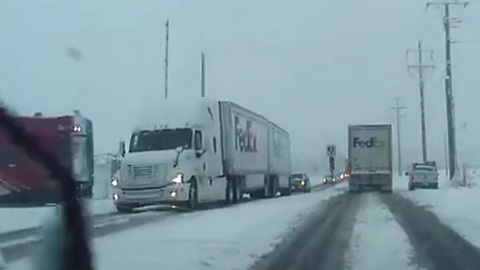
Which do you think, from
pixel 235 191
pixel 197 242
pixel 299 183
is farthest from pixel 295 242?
pixel 299 183

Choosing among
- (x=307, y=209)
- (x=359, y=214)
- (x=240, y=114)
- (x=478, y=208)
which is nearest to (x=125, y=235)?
(x=359, y=214)

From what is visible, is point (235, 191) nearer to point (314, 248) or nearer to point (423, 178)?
point (314, 248)

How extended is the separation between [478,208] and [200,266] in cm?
2043

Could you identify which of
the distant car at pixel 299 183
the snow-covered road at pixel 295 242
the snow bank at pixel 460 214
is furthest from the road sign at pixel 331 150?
the snow-covered road at pixel 295 242

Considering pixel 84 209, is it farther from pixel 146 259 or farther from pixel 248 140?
pixel 248 140

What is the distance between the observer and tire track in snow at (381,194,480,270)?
15.2m

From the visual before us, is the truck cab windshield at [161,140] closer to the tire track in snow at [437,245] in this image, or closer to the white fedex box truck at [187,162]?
the white fedex box truck at [187,162]

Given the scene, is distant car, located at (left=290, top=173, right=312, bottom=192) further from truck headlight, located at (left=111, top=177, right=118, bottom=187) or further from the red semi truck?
the red semi truck

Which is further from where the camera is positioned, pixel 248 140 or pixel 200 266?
pixel 248 140

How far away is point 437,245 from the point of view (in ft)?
61.4

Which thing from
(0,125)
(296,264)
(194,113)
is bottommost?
(296,264)

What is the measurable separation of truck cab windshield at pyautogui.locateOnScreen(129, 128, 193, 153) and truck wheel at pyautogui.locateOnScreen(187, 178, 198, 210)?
149 centimetres

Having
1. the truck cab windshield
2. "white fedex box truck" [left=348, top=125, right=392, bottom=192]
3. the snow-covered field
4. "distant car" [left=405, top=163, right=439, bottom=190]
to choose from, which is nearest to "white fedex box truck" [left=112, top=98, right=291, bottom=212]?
the truck cab windshield

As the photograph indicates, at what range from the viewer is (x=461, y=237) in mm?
20781
